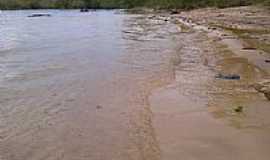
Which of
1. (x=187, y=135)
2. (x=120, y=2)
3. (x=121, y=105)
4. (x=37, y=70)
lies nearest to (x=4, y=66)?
(x=37, y=70)

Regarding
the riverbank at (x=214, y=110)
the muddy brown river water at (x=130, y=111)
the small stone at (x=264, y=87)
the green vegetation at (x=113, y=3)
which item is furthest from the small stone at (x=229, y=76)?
the green vegetation at (x=113, y=3)

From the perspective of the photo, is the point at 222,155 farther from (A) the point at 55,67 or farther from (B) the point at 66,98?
(A) the point at 55,67

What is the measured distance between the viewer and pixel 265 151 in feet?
22.5

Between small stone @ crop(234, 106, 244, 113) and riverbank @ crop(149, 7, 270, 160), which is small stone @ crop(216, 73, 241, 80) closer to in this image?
riverbank @ crop(149, 7, 270, 160)

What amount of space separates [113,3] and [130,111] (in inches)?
3498

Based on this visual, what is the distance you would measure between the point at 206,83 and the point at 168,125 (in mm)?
4069

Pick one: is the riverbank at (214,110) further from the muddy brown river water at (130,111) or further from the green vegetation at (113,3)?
the green vegetation at (113,3)

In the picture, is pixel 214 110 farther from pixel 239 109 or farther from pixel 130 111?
pixel 130 111

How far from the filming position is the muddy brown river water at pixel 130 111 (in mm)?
7164

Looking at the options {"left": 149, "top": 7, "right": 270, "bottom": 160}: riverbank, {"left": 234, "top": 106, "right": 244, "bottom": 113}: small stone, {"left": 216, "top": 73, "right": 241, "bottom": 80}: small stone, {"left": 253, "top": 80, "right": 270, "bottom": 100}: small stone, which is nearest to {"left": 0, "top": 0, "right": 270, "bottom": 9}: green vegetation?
{"left": 149, "top": 7, "right": 270, "bottom": 160}: riverbank

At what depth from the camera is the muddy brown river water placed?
7.16 metres

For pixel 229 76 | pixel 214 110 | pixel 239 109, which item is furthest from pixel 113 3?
pixel 239 109

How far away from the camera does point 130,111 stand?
9.68 metres

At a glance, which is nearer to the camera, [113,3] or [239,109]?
[239,109]
